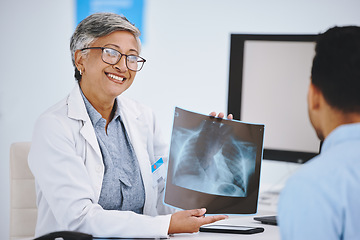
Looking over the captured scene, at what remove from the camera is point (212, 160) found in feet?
5.60

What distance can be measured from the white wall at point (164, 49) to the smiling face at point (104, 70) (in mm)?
1701

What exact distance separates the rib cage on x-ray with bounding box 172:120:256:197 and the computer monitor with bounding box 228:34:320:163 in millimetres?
793

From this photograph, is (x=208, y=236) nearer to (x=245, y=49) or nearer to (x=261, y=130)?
(x=261, y=130)

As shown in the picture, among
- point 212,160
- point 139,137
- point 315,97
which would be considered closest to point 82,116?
point 139,137

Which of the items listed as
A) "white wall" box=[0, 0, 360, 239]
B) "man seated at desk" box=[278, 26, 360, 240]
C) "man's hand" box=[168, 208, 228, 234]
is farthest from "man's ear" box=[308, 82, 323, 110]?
"white wall" box=[0, 0, 360, 239]

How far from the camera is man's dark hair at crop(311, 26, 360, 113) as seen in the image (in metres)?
0.94

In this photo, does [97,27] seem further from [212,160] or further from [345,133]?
[345,133]

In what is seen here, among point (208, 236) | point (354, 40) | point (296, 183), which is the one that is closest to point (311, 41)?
point (208, 236)

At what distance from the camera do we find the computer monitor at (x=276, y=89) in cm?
245

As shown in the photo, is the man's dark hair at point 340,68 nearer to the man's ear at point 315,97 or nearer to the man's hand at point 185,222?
the man's ear at point 315,97

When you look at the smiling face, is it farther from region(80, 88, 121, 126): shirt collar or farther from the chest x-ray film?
the chest x-ray film

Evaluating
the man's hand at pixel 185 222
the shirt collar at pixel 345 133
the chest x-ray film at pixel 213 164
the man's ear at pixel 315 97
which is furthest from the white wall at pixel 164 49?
→ the shirt collar at pixel 345 133

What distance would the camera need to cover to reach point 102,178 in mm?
1720

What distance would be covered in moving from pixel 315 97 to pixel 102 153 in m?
0.99
